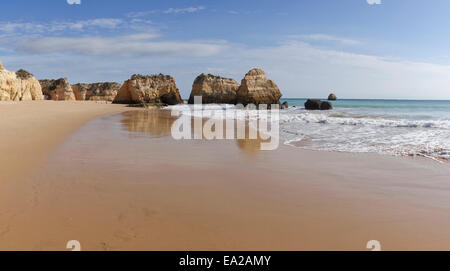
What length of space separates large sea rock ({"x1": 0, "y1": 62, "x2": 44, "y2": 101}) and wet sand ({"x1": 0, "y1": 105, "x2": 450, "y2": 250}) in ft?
122

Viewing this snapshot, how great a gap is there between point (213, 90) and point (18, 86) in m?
30.8

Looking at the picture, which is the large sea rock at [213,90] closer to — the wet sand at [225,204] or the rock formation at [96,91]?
the rock formation at [96,91]

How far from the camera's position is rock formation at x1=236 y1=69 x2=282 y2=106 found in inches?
1758

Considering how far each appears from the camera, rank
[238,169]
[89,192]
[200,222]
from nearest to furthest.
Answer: [200,222], [89,192], [238,169]

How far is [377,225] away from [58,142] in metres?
7.90

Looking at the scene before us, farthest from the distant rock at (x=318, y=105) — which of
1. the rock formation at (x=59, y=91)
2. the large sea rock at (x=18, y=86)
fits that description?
the rock formation at (x=59, y=91)

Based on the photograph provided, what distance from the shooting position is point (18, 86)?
133 ft

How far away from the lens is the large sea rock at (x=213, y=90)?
186 feet

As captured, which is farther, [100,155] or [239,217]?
[100,155]
